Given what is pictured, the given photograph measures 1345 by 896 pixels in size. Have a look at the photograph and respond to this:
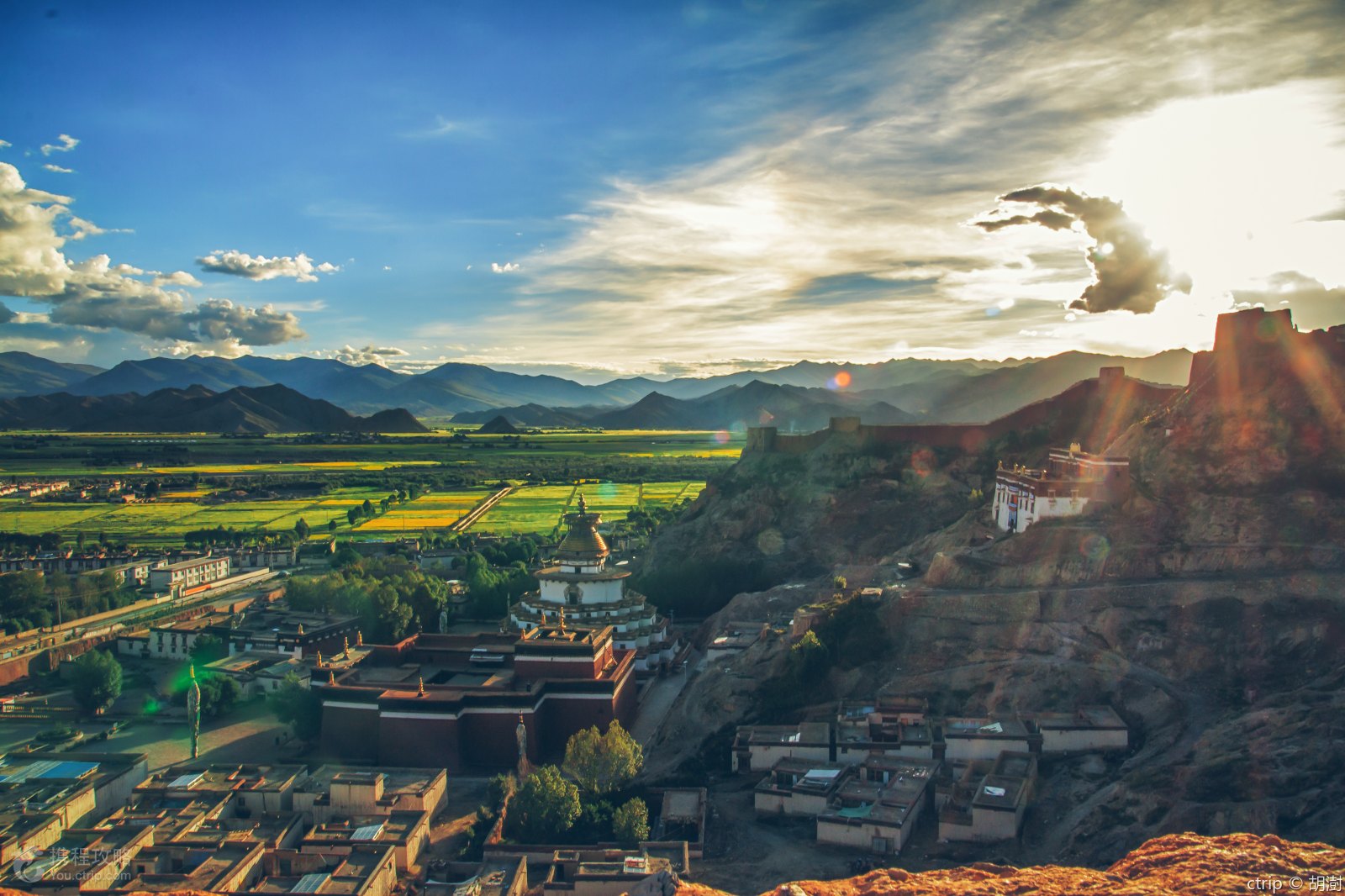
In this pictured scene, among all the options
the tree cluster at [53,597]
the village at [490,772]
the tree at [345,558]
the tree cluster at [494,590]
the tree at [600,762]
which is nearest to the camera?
the village at [490,772]

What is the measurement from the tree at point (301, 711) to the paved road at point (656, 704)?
45.3 ft

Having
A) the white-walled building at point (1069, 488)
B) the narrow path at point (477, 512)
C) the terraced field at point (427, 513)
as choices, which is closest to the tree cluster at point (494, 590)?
the white-walled building at point (1069, 488)

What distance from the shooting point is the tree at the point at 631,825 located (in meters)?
27.5

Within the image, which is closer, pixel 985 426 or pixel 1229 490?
pixel 1229 490

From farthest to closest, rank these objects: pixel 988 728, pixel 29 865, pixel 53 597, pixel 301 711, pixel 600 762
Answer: pixel 53 597 → pixel 301 711 → pixel 600 762 → pixel 988 728 → pixel 29 865

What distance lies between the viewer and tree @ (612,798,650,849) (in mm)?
27516

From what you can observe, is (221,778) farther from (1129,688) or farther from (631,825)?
(1129,688)

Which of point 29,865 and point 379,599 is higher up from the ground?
point 379,599

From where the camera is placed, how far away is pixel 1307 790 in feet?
76.1

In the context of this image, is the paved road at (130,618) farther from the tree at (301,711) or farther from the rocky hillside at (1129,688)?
the rocky hillside at (1129,688)

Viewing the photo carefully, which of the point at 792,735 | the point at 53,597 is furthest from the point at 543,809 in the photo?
the point at 53,597

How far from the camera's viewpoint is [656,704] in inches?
1687

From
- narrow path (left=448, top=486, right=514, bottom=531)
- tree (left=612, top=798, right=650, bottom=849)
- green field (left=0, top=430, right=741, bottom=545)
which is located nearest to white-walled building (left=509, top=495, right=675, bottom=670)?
tree (left=612, top=798, right=650, bottom=849)

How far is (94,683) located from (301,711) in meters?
13.0
